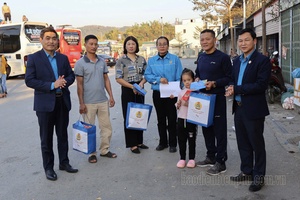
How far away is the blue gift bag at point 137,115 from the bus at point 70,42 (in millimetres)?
20490

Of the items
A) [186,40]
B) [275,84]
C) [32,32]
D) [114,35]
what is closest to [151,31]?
[114,35]

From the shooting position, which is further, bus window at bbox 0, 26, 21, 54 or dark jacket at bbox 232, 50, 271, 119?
bus window at bbox 0, 26, 21, 54

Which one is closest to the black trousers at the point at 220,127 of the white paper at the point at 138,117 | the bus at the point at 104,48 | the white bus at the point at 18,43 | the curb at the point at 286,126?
the white paper at the point at 138,117

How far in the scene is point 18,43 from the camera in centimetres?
2048

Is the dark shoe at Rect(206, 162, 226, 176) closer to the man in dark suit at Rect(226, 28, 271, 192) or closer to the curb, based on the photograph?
the man in dark suit at Rect(226, 28, 271, 192)

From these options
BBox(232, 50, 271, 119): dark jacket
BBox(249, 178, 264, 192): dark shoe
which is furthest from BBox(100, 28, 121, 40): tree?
BBox(249, 178, 264, 192): dark shoe

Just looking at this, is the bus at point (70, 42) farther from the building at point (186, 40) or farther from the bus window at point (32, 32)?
the building at point (186, 40)

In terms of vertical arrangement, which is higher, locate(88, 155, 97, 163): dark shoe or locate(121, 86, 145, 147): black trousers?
locate(121, 86, 145, 147): black trousers

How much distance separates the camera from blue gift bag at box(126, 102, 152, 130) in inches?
202

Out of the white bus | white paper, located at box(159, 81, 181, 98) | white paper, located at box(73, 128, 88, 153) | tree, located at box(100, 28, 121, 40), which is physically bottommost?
white paper, located at box(73, 128, 88, 153)

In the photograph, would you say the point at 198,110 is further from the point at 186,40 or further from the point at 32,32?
the point at 186,40

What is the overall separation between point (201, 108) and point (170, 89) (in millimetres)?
867

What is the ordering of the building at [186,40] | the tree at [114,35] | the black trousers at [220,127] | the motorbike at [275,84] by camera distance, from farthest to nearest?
the tree at [114,35] → the building at [186,40] → the motorbike at [275,84] → the black trousers at [220,127]

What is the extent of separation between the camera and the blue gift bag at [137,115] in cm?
512
